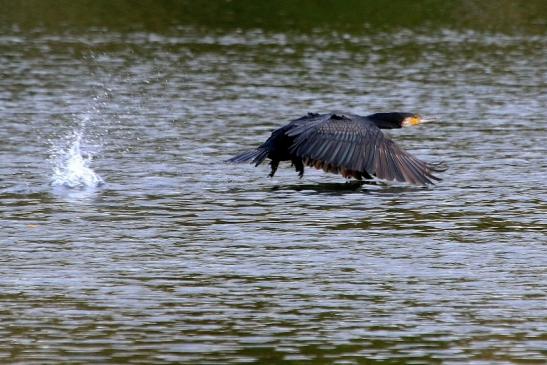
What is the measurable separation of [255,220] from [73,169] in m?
3.55

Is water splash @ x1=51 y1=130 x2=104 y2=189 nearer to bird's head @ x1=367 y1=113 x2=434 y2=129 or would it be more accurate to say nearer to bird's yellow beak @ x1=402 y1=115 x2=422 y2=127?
bird's head @ x1=367 y1=113 x2=434 y2=129

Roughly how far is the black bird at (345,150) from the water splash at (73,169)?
1747 mm

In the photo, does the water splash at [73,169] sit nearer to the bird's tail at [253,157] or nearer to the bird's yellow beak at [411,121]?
the bird's tail at [253,157]

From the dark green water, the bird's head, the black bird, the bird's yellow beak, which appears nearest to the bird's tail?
the black bird

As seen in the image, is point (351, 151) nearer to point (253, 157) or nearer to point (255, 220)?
point (253, 157)

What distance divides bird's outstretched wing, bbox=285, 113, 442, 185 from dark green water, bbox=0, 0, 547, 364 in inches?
12.0

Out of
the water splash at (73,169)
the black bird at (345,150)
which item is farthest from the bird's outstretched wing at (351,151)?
the water splash at (73,169)

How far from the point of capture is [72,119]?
859 inches

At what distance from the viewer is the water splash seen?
15.4 metres

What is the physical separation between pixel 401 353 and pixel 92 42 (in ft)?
83.3

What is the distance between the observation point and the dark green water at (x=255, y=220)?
29.5 ft

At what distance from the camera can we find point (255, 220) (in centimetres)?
1328

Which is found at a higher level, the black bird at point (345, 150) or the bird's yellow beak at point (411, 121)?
the bird's yellow beak at point (411, 121)

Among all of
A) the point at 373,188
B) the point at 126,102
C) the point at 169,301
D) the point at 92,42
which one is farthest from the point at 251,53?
the point at 169,301
